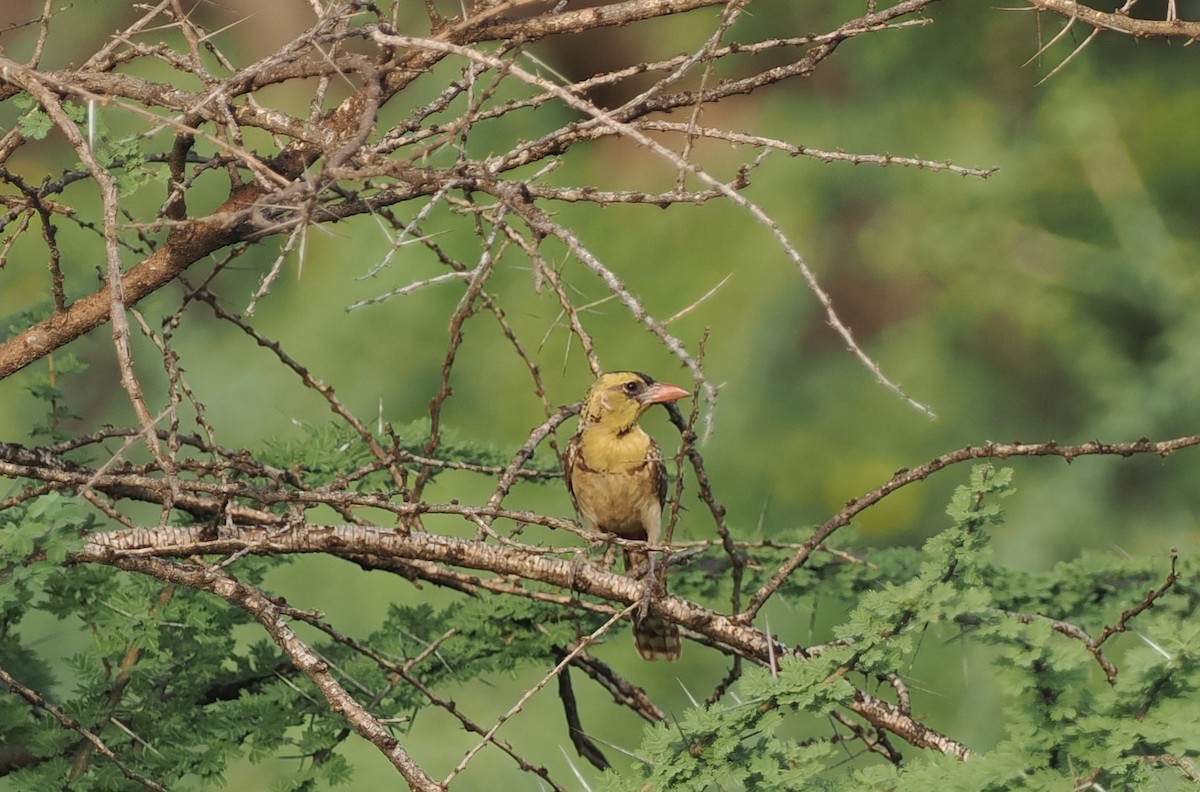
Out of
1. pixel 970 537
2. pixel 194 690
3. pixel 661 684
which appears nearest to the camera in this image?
pixel 970 537

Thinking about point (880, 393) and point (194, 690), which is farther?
point (880, 393)

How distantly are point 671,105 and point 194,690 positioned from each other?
788 mm

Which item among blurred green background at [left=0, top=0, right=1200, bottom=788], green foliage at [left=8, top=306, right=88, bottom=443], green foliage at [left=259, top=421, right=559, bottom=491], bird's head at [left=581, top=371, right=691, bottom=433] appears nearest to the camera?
green foliage at [left=8, top=306, right=88, bottom=443]

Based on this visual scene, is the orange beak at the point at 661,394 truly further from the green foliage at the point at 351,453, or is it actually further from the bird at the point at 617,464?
the green foliage at the point at 351,453

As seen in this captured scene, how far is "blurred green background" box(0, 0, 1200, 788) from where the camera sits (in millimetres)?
3973

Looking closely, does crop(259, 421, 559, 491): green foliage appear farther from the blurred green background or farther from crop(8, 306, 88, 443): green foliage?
the blurred green background

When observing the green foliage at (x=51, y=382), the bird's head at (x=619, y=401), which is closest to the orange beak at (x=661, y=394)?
the bird's head at (x=619, y=401)

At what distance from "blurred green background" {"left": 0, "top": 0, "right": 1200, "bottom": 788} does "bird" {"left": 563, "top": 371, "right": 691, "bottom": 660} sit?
159 centimetres

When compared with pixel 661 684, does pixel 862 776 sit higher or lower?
lower

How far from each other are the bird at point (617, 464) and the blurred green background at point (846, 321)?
5.23 feet

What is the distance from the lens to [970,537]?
1102mm

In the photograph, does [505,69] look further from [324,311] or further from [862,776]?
[324,311]

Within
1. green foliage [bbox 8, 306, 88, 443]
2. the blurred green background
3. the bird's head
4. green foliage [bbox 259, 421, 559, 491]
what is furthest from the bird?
the blurred green background

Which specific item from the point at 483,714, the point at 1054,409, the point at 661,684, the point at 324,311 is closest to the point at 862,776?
the point at 483,714
